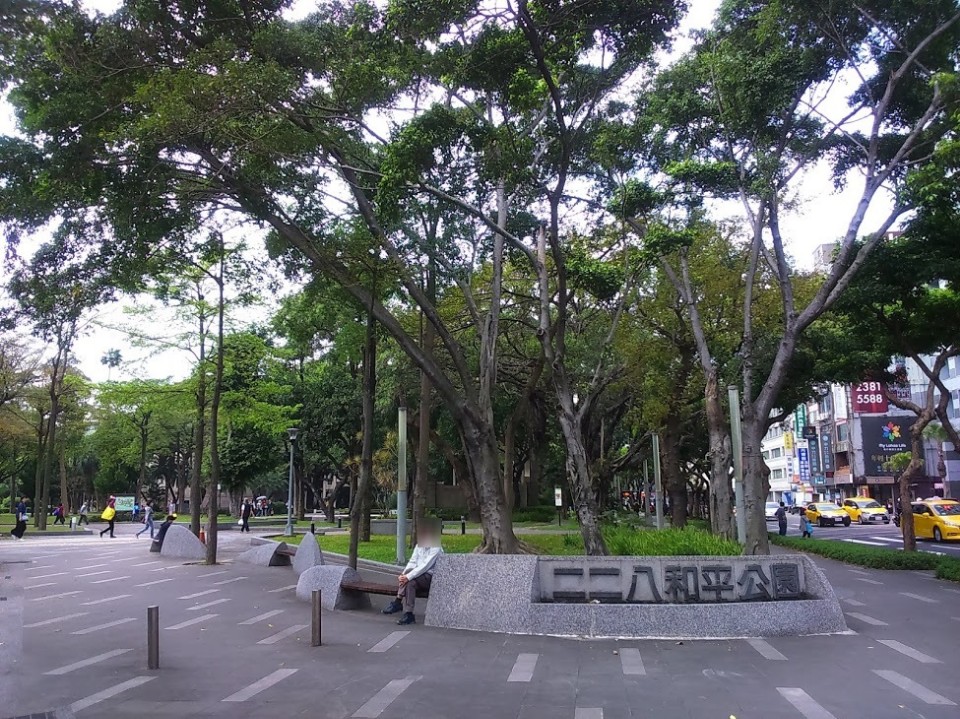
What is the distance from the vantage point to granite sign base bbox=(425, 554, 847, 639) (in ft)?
31.0

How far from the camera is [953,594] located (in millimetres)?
13766

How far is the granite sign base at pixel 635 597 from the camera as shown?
944cm

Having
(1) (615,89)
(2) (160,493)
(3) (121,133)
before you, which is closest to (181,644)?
(3) (121,133)

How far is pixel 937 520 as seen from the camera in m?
28.6

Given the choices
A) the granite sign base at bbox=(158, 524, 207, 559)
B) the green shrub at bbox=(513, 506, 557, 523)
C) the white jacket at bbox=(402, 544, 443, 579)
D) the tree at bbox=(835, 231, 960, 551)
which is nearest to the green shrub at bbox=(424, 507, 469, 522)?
the green shrub at bbox=(513, 506, 557, 523)

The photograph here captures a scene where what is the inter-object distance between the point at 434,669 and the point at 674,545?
15.7ft

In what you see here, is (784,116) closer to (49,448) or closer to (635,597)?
(635,597)

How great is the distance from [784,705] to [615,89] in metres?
11.4

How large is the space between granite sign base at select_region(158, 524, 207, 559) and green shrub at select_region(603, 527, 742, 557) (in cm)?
1246

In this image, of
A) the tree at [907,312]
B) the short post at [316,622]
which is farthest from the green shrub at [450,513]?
the short post at [316,622]

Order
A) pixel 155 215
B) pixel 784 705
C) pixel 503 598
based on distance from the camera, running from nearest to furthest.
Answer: pixel 784 705 → pixel 503 598 → pixel 155 215

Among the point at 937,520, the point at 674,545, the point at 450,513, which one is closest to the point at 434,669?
the point at 674,545

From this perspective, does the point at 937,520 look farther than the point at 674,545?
Yes

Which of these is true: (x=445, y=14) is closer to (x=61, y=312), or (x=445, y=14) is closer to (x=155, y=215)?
(x=155, y=215)
